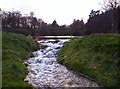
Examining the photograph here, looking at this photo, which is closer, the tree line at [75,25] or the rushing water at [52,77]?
the rushing water at [52,77]

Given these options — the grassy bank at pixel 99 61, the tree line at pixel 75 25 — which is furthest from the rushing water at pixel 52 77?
the tree line at pixel 75 25

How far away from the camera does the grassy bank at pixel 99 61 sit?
34.0 feet

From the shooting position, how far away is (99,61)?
1220cm

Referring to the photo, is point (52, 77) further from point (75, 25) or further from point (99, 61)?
point (75, 25)

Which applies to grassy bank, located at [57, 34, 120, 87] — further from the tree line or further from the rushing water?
the tree line

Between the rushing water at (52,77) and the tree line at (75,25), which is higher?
the tree line at (75,25)

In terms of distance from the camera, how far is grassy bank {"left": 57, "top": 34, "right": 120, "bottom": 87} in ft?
34.0

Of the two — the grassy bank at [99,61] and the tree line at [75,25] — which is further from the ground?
the tree line at [75,25]

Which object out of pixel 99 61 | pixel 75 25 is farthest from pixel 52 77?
pixel 75 25

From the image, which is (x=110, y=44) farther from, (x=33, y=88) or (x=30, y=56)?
(x=30, y=56)

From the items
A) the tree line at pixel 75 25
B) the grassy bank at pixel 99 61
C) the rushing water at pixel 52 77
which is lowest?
the rushing water at pixel 52 77

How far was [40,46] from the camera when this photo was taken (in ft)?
77.1

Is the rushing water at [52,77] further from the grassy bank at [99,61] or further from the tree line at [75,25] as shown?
the tree line at [75,25]

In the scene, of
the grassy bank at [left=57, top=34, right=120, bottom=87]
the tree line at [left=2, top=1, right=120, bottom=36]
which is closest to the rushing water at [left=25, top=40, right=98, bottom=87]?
the grassy bank at [left=57, top=34, right=120, bottom=87]
